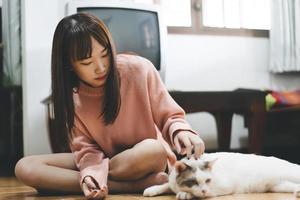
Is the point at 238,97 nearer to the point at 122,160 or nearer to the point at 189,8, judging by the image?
the point at 189,8

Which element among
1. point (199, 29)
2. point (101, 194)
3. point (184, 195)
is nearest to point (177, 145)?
point (184, 195)

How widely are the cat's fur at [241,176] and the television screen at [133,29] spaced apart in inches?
44.6

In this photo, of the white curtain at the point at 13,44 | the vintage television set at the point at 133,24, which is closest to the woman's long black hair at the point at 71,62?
the vintage television set at the point at 133,24

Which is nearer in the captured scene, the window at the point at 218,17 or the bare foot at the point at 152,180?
the bare foot at the point at 152,180

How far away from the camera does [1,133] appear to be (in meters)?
2.85

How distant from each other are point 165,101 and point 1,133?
1875 mm

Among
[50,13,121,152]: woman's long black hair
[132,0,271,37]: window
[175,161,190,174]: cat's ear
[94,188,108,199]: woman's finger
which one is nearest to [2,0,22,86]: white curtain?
[132,0,271,37]: window

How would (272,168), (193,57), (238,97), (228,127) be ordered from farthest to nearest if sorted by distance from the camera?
(193,57) → (228,127) → (238,97) → (272,168)

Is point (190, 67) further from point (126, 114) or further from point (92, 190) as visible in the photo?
point (92, 190)

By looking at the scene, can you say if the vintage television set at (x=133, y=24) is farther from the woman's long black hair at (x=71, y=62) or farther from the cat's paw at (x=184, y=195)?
the cat's paw at (x=184, y=195)

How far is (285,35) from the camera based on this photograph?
2.86 metres

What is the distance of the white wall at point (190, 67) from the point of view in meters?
2.40

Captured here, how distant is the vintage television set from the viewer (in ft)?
7.51

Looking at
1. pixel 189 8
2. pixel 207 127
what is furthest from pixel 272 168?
pixel 189 8
